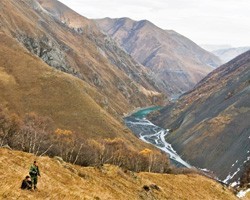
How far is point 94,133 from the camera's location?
178 metres

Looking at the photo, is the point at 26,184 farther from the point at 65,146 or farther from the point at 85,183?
the point at 65,146

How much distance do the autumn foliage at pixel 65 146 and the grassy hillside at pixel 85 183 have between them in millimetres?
14849

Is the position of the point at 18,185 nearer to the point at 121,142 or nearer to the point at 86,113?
the point at 121,142

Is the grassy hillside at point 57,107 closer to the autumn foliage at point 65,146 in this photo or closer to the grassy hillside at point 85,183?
the autumn foliage at point 65,146

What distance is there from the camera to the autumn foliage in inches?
3826

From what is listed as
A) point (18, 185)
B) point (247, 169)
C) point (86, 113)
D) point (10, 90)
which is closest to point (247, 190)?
point (247, 169)

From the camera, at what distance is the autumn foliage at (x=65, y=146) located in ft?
319

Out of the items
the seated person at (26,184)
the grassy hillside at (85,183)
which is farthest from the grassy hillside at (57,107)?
the seated person at (26,184)

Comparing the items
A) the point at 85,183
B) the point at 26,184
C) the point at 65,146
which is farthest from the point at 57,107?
the point at 26,184

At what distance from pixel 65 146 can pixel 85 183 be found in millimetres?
68266

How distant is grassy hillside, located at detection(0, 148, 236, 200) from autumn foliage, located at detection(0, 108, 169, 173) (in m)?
14.8

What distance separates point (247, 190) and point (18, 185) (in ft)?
246

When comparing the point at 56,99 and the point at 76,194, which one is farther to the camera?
the point at 56,99

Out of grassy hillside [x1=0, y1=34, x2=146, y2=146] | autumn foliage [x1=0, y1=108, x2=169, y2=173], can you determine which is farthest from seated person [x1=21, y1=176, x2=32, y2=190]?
grassy hillside [x1=0, y1=34, x2=146, y2=146]
